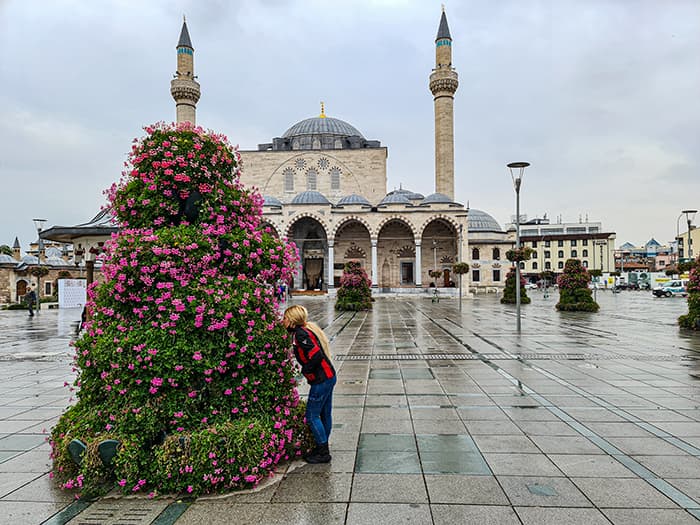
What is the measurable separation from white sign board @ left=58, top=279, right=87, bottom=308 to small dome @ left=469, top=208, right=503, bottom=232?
4544 cm

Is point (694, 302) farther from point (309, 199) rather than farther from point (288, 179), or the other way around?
point (288, 179)

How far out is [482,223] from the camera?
64438 mm

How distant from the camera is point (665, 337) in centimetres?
1314

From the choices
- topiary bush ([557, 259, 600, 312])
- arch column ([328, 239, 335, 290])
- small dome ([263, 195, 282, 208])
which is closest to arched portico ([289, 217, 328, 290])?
small dome ([263, 195, 282, 208])

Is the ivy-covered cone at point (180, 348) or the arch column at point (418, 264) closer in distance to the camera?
the ivy-covered cone at point (180, 348)

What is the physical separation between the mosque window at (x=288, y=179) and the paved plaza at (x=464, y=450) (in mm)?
42994

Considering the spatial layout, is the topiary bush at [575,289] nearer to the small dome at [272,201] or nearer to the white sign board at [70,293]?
the white sign board at [70,293]

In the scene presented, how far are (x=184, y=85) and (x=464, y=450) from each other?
4653cm

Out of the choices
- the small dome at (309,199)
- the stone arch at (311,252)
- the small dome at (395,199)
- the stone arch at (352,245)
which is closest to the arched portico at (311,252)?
the stone arch at (311,252)

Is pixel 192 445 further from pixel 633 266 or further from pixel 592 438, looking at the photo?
pixel 633 266

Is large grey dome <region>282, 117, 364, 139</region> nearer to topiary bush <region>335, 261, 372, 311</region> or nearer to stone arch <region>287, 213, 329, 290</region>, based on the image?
stone arch <region>287, 213, 329, 290</region>

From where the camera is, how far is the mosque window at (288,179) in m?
51.7

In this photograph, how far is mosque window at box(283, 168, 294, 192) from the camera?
5169 cm

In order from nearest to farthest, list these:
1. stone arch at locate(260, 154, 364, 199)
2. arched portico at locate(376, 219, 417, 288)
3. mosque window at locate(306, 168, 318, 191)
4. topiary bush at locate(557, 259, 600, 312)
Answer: topiary bush at locate(557, 259, 600, 312), arched portico at locate(376, 219, 417, 288), stone arch at locate(260, 154, 364, 199), mosque window at locate(306, 168, 318, 191)
